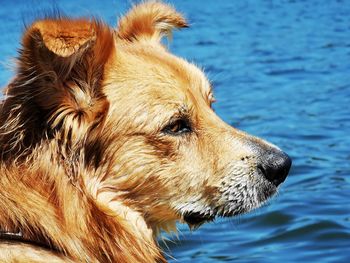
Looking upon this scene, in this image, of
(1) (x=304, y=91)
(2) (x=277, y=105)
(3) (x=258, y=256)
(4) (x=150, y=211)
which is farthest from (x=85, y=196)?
(1) (x=304, y=91)

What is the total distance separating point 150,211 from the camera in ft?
18.2

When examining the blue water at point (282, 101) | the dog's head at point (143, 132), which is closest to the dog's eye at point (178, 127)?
the dog's head at point (143, 132)

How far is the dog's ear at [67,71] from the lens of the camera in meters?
4.67

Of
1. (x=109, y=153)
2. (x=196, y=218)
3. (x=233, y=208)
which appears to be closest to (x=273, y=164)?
(x=233, y=208)

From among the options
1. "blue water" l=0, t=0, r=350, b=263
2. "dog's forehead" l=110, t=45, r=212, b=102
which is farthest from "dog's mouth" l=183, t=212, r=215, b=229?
"dog's forehead" l=110, t=45, r=212, b=102

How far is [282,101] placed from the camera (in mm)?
13734

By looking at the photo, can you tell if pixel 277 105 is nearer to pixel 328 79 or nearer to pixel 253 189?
pixel 328 79

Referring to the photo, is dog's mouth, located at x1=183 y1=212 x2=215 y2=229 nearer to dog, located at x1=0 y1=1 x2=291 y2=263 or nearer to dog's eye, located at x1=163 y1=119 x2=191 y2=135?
dog, located at x1=0 y1=1 x2=291 y2=263

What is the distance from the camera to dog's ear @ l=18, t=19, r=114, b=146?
15.3 feet

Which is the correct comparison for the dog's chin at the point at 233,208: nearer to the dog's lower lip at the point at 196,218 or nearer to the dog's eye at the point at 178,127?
the dog's lower lip at the point at 196,218

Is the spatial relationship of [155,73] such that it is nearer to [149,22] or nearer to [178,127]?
[178,127]

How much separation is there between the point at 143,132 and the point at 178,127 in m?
0.28

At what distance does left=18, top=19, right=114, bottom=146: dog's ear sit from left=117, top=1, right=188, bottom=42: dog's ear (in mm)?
1018

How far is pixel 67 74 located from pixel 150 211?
46.1 inches
